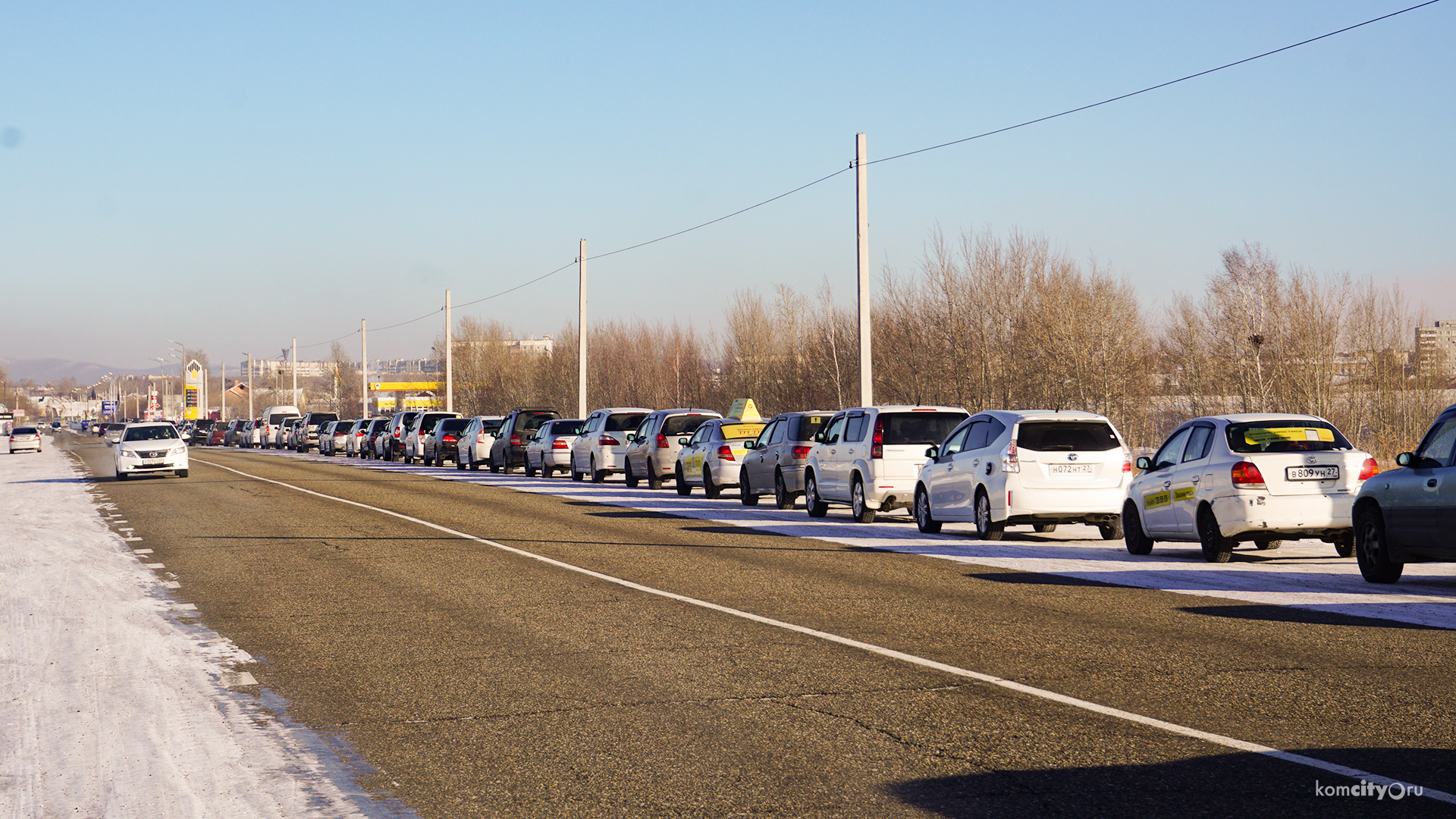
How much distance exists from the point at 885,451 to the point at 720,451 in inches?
289

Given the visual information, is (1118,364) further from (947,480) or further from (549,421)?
(947,480)

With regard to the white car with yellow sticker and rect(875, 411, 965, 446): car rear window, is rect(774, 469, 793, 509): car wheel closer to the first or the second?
rect(875, 411, 965, 446): car rear window

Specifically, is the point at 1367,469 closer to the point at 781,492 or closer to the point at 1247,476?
the point at 1247,476

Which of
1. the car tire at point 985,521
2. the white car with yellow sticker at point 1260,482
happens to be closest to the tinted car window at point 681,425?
the car tire at point 985,521

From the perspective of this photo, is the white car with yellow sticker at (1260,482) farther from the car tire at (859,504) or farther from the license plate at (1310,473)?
the car tire at (859,504)

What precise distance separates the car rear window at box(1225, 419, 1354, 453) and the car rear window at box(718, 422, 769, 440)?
1408 cm

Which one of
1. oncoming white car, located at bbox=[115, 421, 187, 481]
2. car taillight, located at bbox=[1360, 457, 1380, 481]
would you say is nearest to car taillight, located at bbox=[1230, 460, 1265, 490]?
car taillight, located at bbox=[1360, 457, 1380, 481]

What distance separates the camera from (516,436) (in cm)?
4225

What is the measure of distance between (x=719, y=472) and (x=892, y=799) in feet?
72.0

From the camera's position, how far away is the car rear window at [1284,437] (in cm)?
1443

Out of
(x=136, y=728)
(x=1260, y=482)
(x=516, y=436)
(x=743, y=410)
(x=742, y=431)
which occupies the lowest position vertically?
(x=136, y=728)

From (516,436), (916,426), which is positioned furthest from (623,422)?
(916,426)

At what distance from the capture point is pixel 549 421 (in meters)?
39.8

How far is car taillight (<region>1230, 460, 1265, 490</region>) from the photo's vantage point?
14.1 meters
